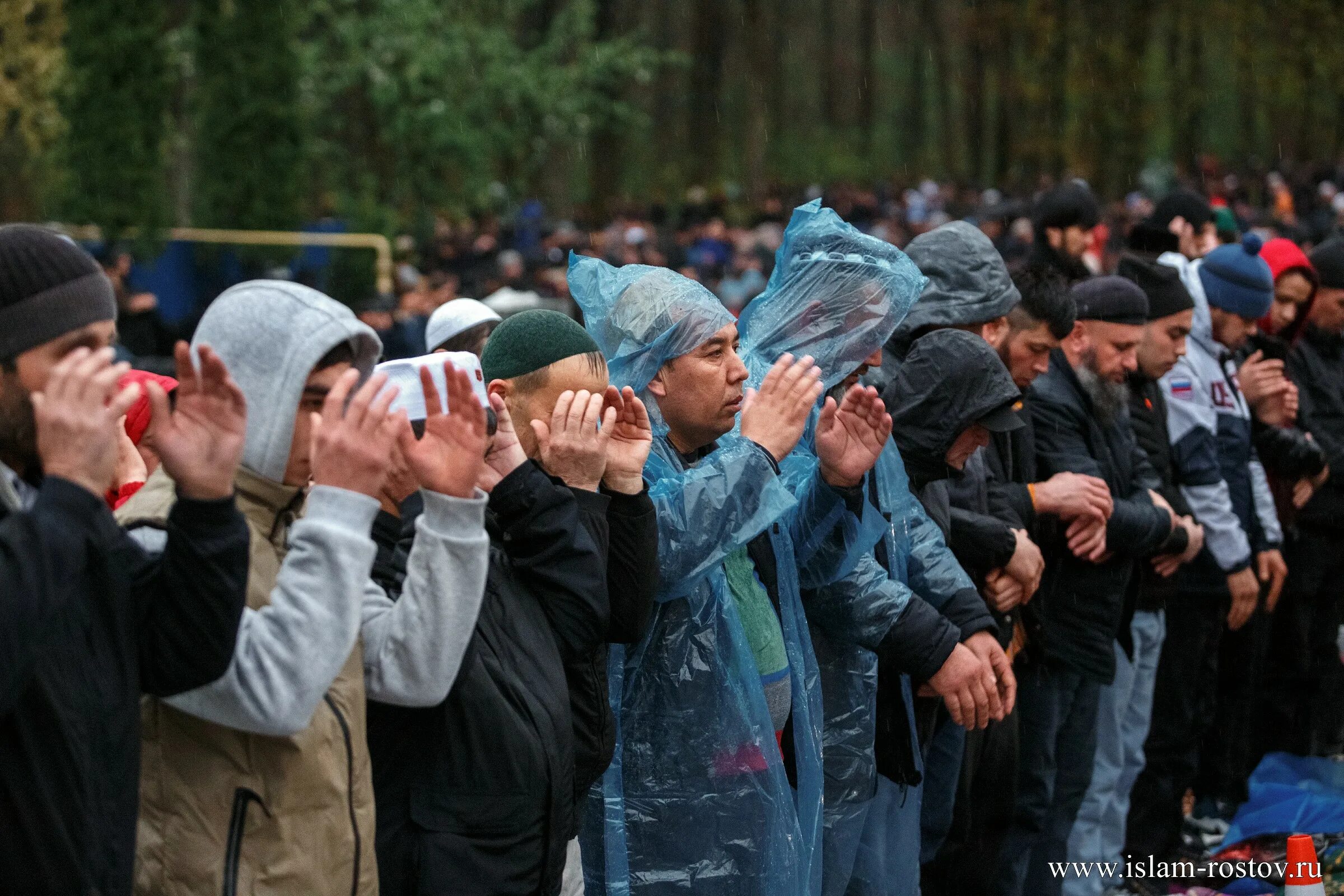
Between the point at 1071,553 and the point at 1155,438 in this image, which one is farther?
the point at 1155,438

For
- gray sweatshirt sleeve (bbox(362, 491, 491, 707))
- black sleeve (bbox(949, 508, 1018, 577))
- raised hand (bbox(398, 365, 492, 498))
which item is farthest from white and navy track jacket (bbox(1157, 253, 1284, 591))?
gray sweatshirt sleeve (bbox(362, 491, 491, 707))

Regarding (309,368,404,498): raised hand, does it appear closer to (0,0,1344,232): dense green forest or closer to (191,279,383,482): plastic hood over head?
(191,279,383,482): plastic hood over head

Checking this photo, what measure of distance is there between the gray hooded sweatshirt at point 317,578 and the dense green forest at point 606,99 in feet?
45.5

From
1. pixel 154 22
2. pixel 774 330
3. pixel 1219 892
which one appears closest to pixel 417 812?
pixel 774 330

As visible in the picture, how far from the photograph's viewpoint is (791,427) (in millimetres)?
3650

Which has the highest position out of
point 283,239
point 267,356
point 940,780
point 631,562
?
point 267,356

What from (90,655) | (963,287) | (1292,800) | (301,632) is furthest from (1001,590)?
(90,655)

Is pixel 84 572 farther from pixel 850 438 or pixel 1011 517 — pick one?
pixel 1011 517

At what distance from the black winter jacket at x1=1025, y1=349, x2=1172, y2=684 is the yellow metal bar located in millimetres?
11528

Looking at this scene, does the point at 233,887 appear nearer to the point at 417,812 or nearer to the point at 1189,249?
the point at 417,812

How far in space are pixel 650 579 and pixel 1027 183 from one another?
31.5m

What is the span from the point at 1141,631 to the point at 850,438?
2.53 meters

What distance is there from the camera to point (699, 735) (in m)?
3.64

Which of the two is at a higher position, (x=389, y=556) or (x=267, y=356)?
(x=267, y=356)
